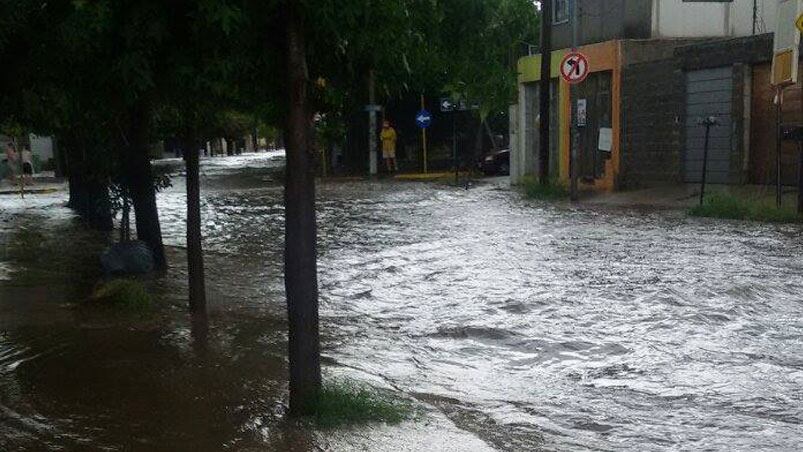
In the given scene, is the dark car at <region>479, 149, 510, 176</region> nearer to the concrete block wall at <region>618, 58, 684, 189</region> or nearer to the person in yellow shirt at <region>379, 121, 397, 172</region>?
the person in yellow shirt at <region>379, 121, 397, 172</region>

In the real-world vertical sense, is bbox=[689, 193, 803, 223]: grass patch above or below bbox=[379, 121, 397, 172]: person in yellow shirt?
below

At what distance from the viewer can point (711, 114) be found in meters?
20.9

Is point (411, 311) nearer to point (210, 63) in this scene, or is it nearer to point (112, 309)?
point (112, 309)

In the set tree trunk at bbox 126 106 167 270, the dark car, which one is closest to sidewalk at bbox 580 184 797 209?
tree trunk at bbox 126 106 167 270

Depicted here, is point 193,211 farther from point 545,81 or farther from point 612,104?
point 612,104

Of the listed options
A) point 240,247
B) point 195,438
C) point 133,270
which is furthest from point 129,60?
point 240,247

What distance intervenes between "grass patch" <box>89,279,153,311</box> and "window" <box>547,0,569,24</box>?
1994 centimetres

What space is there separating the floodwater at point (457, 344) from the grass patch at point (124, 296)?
0.30 metres

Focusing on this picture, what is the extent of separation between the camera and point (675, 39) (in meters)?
23.0

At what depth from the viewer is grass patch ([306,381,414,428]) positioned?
5648 millimetres

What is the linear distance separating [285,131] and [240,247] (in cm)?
981

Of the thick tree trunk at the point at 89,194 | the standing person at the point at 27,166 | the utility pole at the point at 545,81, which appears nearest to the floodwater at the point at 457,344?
the thick tree trunk at the point at 89,194

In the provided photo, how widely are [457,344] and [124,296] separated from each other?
349 cm

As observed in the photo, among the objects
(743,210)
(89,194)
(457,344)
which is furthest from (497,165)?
(457,344)
